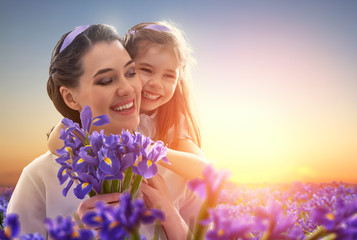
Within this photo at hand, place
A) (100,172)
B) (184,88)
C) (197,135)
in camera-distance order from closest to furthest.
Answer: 1. (100,172)
2. (197,135)
3. (184,88)

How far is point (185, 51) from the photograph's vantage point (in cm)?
398

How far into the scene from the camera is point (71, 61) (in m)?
2.66

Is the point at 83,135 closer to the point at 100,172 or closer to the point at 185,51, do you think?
the point at 100,172

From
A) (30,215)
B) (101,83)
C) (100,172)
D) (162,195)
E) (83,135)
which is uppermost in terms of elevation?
(101,83)

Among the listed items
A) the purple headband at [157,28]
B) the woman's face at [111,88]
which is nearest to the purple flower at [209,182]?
the woman's face at [111,88]

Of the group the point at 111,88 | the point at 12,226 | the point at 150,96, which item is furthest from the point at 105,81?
the point at 12,226

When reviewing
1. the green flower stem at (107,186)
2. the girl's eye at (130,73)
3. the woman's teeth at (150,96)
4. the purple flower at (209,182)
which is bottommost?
the green flower stem at (107,186)

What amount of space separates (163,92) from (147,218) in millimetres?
2628

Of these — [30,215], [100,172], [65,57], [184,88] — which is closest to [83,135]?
[100,172]

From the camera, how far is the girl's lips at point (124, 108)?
2449 mm

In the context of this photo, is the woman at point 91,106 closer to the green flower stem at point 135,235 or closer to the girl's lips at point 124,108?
the girl's lips at point 124,108

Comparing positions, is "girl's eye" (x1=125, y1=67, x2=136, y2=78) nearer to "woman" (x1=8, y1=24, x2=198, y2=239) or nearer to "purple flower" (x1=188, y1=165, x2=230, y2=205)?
"woman" (x1=8, y1=24, x2=198, y2=239)

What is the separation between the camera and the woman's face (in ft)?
8.00

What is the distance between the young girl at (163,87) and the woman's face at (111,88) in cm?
52
